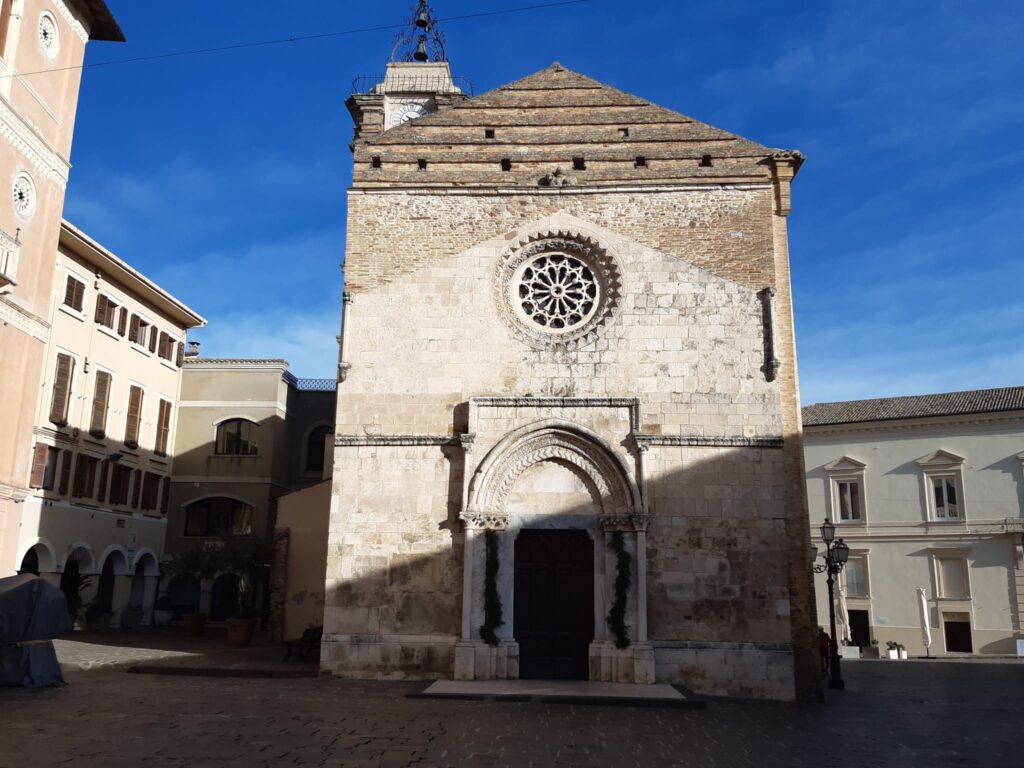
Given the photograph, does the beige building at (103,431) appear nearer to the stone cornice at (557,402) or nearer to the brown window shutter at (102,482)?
the brown window shutter at (102,482)

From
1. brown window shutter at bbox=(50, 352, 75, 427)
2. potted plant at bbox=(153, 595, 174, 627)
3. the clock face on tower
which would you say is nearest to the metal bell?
the clock face on tower

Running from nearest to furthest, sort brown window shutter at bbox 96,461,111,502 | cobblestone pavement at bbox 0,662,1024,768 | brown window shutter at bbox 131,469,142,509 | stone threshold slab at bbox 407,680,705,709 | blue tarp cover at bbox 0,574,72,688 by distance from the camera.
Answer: cobblestone pavement at bbox 0,662,1024,768, blue tarp cover at bbox 0,574,72,688, stone threshold slab at bbox 407,680,705,709, brown window shutter at bbox 96,461,111,502, brown window shutter at bbox 131,469,142,509

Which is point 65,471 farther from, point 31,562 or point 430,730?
point 430,730

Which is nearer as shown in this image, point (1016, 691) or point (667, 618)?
point (667, 618)

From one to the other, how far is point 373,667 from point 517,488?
154 inches

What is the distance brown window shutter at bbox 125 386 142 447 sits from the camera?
2823 cm

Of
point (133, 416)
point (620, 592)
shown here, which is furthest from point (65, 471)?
point (620, 592)

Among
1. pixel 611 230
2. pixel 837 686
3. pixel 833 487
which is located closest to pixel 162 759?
pixel 611 230

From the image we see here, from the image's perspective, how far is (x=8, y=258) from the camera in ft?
62.5

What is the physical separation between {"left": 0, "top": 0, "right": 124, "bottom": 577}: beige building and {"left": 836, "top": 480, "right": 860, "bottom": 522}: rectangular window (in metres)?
29.2

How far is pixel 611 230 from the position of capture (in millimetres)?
16531

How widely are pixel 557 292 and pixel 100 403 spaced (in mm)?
16964

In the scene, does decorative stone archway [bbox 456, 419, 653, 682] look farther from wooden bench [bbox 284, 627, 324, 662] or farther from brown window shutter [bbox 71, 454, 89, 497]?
brown window shutter [bbox 71, 454, 89, 497]

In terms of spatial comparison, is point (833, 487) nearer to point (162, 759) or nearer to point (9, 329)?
point (9, 329)
